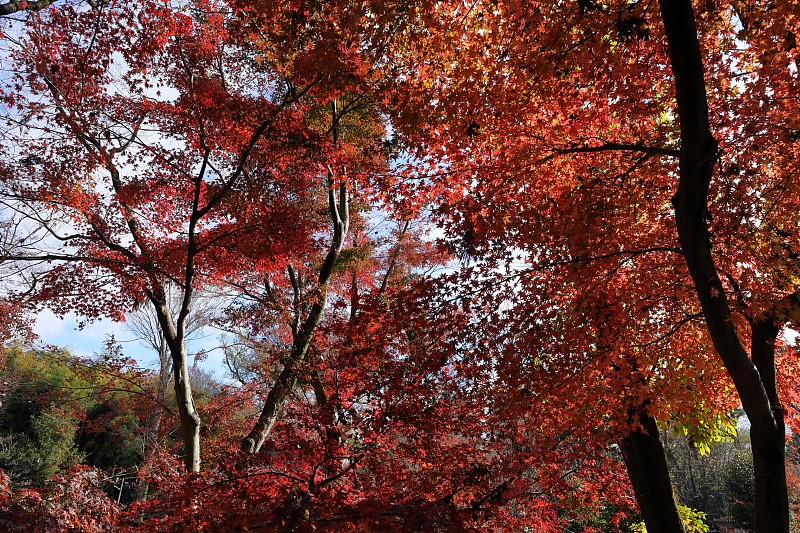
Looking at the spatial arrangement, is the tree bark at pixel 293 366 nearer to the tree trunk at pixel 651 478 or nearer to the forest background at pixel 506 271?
the forest background at pixel 506 271

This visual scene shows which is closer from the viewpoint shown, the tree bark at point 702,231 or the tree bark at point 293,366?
the tree bark at point 702,231

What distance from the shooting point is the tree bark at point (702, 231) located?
2.96 meters

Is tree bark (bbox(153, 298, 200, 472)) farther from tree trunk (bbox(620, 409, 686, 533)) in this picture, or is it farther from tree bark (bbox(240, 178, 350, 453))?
tree trunk (bbox(620, 409, 686, 533))

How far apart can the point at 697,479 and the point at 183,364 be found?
31.0 m

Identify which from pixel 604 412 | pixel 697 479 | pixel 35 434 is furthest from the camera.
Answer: pixel 697 479

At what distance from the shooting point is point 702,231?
3.42 m

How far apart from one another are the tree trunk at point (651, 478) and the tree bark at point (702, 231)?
1.97 m

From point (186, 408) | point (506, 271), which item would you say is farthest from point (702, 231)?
point (186, 408)

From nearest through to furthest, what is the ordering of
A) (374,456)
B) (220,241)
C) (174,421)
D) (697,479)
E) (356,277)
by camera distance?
(374,456) → (220,241) → (356,277) → (174,421) → (697,479)

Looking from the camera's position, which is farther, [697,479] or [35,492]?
[697,479]

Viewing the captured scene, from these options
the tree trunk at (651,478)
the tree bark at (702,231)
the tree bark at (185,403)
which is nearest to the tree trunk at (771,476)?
the tree bark at (702,231)

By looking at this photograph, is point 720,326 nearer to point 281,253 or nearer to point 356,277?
point 281,253

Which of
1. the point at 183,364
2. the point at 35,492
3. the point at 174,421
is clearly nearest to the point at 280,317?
the point at 183,364

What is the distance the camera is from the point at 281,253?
311 inches
